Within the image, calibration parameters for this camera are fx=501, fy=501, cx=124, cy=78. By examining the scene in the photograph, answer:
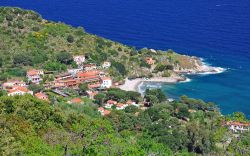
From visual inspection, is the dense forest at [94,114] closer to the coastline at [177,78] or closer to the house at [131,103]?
the house at [131,103]

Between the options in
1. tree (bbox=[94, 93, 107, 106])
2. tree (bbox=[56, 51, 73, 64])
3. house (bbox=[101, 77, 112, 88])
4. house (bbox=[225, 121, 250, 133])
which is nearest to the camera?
house (bbox=[225, 121, 250, 133])

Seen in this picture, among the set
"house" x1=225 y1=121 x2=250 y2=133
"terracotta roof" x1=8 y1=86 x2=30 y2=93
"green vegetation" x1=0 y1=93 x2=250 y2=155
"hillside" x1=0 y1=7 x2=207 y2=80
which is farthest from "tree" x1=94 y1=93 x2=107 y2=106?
"house" x1=225 y1=121 x2=250 y2=133

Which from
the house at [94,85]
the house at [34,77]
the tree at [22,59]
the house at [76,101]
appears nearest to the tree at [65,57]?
the tree at [22,59]

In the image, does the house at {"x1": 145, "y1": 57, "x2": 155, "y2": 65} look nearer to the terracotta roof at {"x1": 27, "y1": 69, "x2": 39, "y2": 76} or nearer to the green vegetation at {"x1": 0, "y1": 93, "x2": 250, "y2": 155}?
the green vegetation at {"x1": 0, "y1": 93, "x2": 250, "y2": 155}

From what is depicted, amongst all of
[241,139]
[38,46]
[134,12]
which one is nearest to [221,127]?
[241,139]

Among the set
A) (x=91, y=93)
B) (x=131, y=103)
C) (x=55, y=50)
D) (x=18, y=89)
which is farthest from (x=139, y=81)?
(x=18, y=89)

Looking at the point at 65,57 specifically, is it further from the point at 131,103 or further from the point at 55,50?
the point at 131,103
